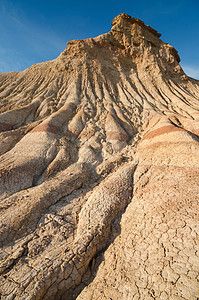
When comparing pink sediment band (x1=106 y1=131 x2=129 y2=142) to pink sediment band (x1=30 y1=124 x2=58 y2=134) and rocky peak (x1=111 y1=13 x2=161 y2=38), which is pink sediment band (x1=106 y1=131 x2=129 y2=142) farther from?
rocky peak (x1=111 y1=13 x2=161 y2=38)

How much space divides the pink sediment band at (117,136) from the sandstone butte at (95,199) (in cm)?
7

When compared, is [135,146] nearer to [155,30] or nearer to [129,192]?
[129,192]

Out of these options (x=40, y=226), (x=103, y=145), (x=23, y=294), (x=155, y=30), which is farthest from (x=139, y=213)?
(x=155, y=30)

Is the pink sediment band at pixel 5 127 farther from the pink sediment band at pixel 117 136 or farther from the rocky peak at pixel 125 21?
the rocky peak at pixel 125 21

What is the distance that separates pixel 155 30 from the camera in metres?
19.0

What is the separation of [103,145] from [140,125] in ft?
13.0

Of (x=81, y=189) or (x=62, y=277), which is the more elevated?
(x=81, y=189)

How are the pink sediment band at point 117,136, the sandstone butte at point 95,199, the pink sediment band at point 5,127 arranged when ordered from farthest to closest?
the pink sediment band at point 117,136 < the pink sediment band at point 5,127 < the sandstone butte at point 95,199

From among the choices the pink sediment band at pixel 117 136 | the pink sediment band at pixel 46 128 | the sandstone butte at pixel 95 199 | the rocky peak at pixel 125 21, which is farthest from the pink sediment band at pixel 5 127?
the rocky peak at pixel 125 21

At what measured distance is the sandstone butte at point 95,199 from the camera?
127 inches

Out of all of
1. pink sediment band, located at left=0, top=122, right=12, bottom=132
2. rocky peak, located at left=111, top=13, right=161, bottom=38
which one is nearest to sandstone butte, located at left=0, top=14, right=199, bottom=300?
pink sediment band, located at left=0, top=122, right=12, bottom=132

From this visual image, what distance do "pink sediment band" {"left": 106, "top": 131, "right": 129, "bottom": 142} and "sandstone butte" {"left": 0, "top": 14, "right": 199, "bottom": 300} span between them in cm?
7

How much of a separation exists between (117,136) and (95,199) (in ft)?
15.7

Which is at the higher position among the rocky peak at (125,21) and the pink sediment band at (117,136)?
the rocky peak at (125,21)
